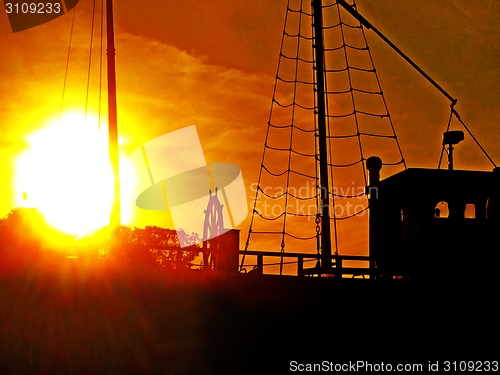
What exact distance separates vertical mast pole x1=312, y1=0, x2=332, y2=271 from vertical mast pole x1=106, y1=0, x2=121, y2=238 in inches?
289

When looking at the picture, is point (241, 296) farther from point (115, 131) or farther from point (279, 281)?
point (115, 131)

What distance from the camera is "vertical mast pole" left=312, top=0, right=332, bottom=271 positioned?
98.6 ft

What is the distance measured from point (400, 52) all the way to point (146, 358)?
18.4 m

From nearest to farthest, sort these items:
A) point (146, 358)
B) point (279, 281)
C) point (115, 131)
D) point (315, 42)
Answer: point (146, 358), point (279, 281), point (115, 131), point (315, 42)

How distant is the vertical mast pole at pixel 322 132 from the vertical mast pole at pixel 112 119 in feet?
24.1

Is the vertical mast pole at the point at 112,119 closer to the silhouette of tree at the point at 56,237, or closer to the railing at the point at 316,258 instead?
the railing at the point at 316,258

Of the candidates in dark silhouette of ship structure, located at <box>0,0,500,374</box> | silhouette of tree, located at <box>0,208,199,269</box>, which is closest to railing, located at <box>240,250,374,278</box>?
dark silhouette of ship structure, located at <box>0,0,500,374</box>

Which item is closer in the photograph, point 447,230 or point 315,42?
point 447,230

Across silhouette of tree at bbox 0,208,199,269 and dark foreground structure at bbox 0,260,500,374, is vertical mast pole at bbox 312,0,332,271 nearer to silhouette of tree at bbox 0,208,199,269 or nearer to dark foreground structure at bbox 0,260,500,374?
dark foreground structure at bbox 0,260,500,374

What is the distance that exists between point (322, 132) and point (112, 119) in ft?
26.9

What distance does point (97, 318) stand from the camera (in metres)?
23.9

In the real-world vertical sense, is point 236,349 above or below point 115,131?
below

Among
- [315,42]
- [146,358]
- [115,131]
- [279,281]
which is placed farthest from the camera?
[315,42]

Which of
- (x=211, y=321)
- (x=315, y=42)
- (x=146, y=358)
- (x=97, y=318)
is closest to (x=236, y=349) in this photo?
(x=211, y=321)
